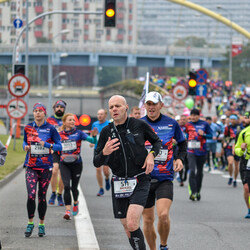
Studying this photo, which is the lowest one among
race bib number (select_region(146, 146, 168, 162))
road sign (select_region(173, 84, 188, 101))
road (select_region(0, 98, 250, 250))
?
road (select_region(0, 98, 250, 250))

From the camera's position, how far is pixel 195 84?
2525 centimetres

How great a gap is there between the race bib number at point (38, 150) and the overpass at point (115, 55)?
80466 mm

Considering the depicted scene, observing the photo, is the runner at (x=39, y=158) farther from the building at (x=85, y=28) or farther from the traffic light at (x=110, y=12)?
the building at (x=85, y=28)

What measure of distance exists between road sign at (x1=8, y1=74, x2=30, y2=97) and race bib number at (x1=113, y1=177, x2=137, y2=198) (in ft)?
45.9

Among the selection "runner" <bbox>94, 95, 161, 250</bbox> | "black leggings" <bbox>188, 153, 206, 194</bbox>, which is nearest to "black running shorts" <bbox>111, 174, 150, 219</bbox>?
"runner" <bbox>94, 95, 161, 250</bbox>

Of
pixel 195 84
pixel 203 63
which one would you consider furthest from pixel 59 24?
pixel 195 84

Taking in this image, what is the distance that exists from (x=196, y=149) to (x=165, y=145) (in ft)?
21.3

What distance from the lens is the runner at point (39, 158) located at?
9870mm

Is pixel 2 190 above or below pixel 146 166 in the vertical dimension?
below

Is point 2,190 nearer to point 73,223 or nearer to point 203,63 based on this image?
point 73,223

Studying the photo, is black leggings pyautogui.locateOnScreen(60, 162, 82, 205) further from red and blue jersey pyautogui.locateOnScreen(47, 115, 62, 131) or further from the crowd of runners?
red and blue jersey pyautogui.locateOnScreen(47, 115, 62, 131)

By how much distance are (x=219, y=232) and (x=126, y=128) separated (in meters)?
3.74

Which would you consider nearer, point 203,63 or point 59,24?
point 203,63

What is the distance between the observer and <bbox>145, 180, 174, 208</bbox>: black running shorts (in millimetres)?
8461
